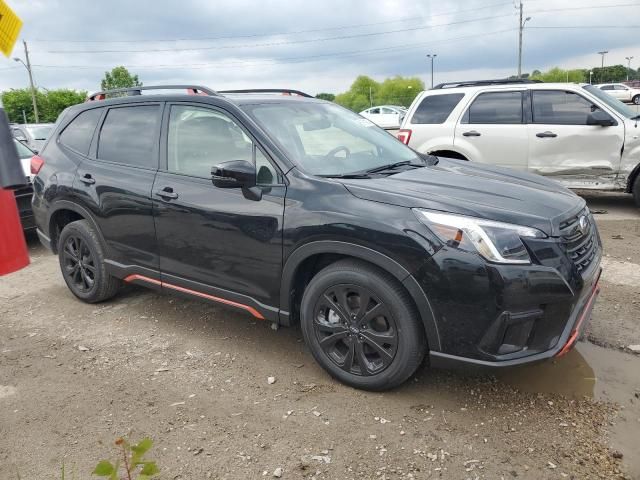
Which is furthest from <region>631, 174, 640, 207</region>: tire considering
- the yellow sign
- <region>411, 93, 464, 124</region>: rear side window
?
the yellow sign

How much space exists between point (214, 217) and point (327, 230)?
2.90ft

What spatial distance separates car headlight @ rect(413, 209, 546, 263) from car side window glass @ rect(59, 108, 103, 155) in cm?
322

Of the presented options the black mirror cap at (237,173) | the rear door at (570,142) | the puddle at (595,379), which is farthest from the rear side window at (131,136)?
the rear door at (570,142)

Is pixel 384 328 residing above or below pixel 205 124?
below

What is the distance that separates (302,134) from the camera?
3750 millimetres

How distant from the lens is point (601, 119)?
7.22 meters

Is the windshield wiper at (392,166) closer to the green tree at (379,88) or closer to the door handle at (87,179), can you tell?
the door handle at (87,179)

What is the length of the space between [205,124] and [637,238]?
201 inches

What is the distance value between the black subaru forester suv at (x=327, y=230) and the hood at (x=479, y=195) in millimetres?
13

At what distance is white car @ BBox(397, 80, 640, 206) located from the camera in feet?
23.9

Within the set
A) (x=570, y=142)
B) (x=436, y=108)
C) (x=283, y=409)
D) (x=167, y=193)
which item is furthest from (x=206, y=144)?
(x=570, y=142)

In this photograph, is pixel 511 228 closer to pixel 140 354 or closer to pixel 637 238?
pixel 140 354

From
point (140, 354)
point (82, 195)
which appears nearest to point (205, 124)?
point (82, 195)

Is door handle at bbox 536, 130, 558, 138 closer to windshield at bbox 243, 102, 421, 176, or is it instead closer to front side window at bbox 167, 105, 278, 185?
windshield at bbox 243, 102, 421, 176
